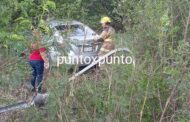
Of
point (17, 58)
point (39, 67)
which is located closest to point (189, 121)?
point (17, 58)

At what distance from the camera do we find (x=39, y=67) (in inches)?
342

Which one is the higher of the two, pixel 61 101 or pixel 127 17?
pixel 127 17

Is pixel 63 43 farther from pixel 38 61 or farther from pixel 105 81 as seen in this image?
pixel 38 61

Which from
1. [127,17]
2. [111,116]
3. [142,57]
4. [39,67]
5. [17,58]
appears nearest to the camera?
[17,58]

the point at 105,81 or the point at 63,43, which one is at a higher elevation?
the point at 63,43

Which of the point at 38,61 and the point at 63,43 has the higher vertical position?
the point at 63,43

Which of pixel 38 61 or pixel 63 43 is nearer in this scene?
pixel 63 43

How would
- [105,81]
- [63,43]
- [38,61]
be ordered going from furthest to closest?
[38,61] → [105,81] → [63,43]

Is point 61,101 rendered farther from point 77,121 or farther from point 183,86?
point 183,86

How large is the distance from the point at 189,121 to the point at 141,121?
56cm

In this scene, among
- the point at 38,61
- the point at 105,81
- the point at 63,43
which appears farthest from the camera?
the point at 38,61

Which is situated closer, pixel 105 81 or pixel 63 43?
pixel 63 43

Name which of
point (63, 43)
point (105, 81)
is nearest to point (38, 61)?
point (105, 81)

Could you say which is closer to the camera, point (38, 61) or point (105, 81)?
point (105, 81)
